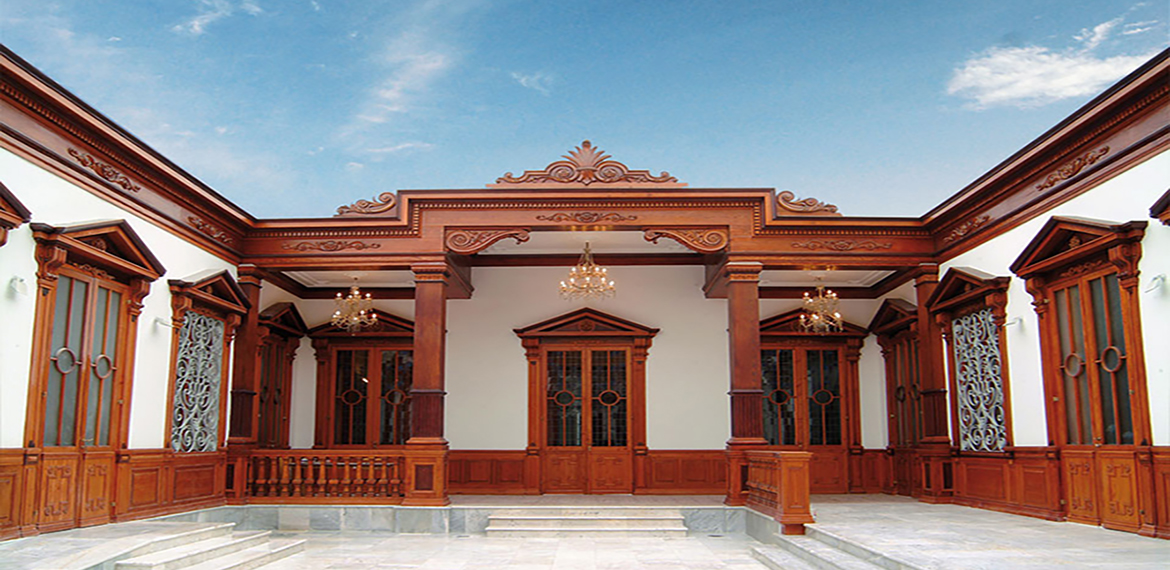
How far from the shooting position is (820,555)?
22.2ft

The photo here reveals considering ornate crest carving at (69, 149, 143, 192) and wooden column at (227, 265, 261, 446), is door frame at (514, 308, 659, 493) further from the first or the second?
ornate crest carving at (69, 149, 143, 192)

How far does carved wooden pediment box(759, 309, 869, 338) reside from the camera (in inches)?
495

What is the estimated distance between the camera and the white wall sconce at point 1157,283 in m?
6.64

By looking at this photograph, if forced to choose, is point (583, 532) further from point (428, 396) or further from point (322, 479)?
point (322, 479)

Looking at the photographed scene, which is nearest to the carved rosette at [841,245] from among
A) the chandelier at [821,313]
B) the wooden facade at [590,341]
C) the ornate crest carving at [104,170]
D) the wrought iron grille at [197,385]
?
the wooden facade at [590,341]

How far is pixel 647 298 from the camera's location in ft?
41.1

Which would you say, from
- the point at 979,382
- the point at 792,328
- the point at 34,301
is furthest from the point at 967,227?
the point at 34,301

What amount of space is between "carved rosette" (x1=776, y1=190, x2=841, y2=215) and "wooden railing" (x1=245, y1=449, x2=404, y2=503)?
512 centimetres

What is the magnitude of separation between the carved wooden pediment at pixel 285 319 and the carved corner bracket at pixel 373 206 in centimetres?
216

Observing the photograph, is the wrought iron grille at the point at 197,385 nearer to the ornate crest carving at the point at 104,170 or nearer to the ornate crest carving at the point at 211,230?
the ornate crest carving at the point at 211,230

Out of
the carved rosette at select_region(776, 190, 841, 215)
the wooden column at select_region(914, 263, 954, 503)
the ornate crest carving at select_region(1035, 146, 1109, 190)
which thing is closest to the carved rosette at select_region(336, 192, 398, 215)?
the carved rosette at select_region(776, 190, 841, 215)

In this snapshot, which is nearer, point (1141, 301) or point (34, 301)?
point (34, 301)

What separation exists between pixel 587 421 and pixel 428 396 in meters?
3.11

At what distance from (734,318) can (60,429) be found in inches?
259
